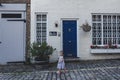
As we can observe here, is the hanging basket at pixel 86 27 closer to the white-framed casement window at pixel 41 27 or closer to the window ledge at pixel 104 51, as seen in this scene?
the window ledge at pixel 104 51

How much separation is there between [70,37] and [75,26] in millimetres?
747

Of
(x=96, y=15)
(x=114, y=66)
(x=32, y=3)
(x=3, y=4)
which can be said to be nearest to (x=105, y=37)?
(x=96, y=15)

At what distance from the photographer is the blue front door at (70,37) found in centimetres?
1981

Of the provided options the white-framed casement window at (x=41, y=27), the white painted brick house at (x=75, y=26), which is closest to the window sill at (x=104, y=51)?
the white painted brick house at (x=75, y=26)

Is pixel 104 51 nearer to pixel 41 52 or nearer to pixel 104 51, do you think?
pixel 104 51

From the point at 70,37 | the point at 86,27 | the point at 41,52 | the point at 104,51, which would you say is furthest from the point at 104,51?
the point at 41,52

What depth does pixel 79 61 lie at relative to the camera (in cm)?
1947

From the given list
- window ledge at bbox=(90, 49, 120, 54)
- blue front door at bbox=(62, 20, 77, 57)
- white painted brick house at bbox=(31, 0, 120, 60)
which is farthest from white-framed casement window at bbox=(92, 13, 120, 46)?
blue front door at bbox=(62, 20, 77, 57)

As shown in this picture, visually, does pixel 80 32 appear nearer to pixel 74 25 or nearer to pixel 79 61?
pixel 74 25

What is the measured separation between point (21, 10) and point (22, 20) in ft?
2.03

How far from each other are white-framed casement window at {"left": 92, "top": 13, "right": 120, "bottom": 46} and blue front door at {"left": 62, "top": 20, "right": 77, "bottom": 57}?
3.95ft

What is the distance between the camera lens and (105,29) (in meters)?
20.1

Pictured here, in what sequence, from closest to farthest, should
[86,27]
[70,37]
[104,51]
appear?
[86,27] < [104,51] < [70,37]

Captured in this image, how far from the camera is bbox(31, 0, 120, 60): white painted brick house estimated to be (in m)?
19.6
